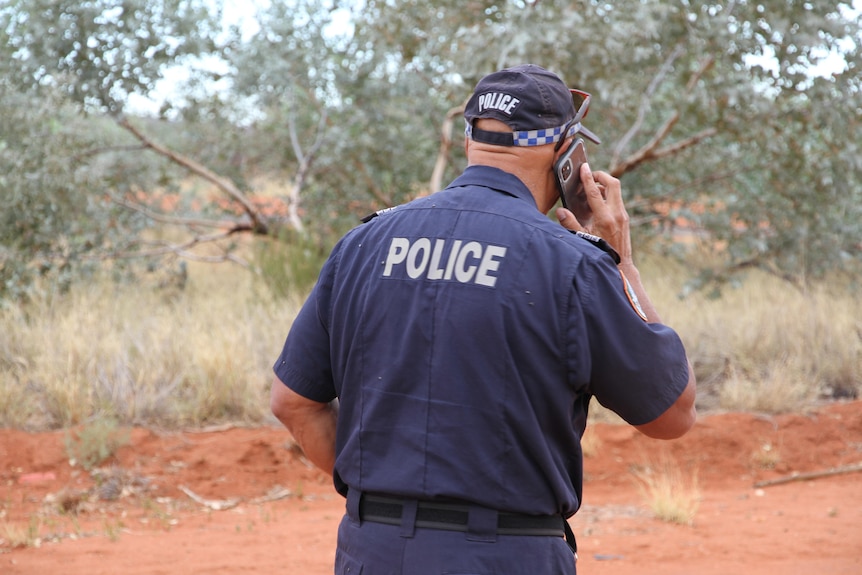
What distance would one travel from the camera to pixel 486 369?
211cm

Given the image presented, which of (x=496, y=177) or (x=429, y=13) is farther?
(x=429, y=13)

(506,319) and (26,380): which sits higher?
(506,319)

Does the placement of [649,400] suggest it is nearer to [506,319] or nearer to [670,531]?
[506,319]

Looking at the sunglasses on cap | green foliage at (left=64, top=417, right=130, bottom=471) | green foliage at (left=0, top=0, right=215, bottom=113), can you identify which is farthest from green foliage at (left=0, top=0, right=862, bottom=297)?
the sunglasses on cap

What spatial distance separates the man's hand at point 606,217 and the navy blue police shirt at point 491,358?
250 mm

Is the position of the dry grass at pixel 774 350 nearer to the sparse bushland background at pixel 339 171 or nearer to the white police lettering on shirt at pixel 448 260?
the sparse bushland background at pixel 339 171

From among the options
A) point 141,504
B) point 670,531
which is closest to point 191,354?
point 141,504

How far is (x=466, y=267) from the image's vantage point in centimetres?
216

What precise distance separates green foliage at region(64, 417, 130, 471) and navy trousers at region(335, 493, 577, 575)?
4.55 metres

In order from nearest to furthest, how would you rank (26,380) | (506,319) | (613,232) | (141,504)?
(506,319)
(613,232)
(141,504)
(26,380)

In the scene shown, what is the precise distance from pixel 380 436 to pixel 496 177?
688 millimetres

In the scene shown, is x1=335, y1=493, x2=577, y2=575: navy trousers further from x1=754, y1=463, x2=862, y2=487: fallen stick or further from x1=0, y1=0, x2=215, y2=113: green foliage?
x1=0, y1=0, x2=215, y2=113: green foliage

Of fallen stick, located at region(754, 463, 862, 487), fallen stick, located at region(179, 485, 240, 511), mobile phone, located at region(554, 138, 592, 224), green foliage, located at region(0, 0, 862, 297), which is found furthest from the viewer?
green foliage, located at region(0, 0, 862, 297)

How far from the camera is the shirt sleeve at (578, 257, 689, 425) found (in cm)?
212
